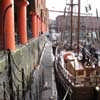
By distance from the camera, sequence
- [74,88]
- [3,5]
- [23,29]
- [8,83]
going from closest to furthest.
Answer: [8,83]
[3,5]
[74,88]
[23,29]

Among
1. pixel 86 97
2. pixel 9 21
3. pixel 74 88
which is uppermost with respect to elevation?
pixel 9 21

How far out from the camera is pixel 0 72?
14.9 feet

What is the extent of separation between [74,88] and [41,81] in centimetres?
238

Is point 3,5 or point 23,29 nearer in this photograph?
point 3,5

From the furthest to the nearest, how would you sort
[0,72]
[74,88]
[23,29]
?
[23,29] → [74,88] → [0,72]

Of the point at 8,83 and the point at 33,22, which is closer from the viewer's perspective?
the point at 8,83

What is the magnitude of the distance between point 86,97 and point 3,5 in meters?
6.95

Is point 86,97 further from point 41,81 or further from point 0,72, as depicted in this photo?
point 0,72

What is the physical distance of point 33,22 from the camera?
18562 mm

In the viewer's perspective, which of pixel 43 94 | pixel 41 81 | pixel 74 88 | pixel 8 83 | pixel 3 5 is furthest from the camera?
pixel 41 81

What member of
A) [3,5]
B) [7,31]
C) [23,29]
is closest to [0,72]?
[7,31]

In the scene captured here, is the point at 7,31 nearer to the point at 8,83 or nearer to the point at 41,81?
the point at 8,83

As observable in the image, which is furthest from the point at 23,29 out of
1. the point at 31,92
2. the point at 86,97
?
the point at 86,97

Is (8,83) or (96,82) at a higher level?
(8,83)
